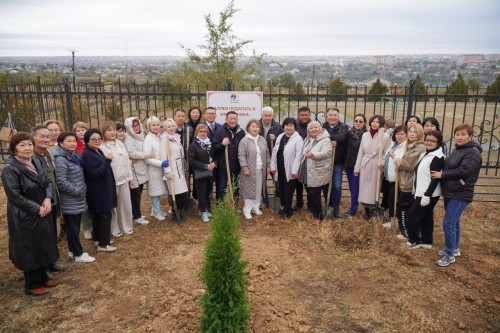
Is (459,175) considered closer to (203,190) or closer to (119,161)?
(203,190)

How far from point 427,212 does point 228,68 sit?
20.4 ft

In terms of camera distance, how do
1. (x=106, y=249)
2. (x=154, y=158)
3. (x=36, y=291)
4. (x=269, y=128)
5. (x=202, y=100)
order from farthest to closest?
(x=202, y=100), (x=269, y=128), (x=154, y=158), (x=106, y=249), (x=36, y=291)

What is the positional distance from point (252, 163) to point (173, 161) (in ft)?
4.19

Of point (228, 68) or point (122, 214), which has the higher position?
point (228, 68)

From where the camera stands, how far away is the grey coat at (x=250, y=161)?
5973 mm

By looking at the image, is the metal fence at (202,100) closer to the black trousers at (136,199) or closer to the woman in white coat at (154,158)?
the woman in white coat at (154,158)

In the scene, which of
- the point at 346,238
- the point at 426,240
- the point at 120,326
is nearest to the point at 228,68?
the point at 346,238

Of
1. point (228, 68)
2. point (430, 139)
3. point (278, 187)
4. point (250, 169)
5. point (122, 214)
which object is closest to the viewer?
point (430, 139)

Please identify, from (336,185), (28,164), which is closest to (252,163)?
(336,185)

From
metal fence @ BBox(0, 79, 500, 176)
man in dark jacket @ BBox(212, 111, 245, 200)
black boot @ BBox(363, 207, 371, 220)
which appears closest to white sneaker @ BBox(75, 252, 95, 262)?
man in dark jacket @ BBox(212, 111, 245, 200)

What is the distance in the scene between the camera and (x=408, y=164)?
5.00 meters

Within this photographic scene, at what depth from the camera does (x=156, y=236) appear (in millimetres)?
5656

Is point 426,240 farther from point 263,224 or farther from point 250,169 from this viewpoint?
point 250,169


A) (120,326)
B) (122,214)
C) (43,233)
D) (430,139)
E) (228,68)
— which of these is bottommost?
(120,326)
